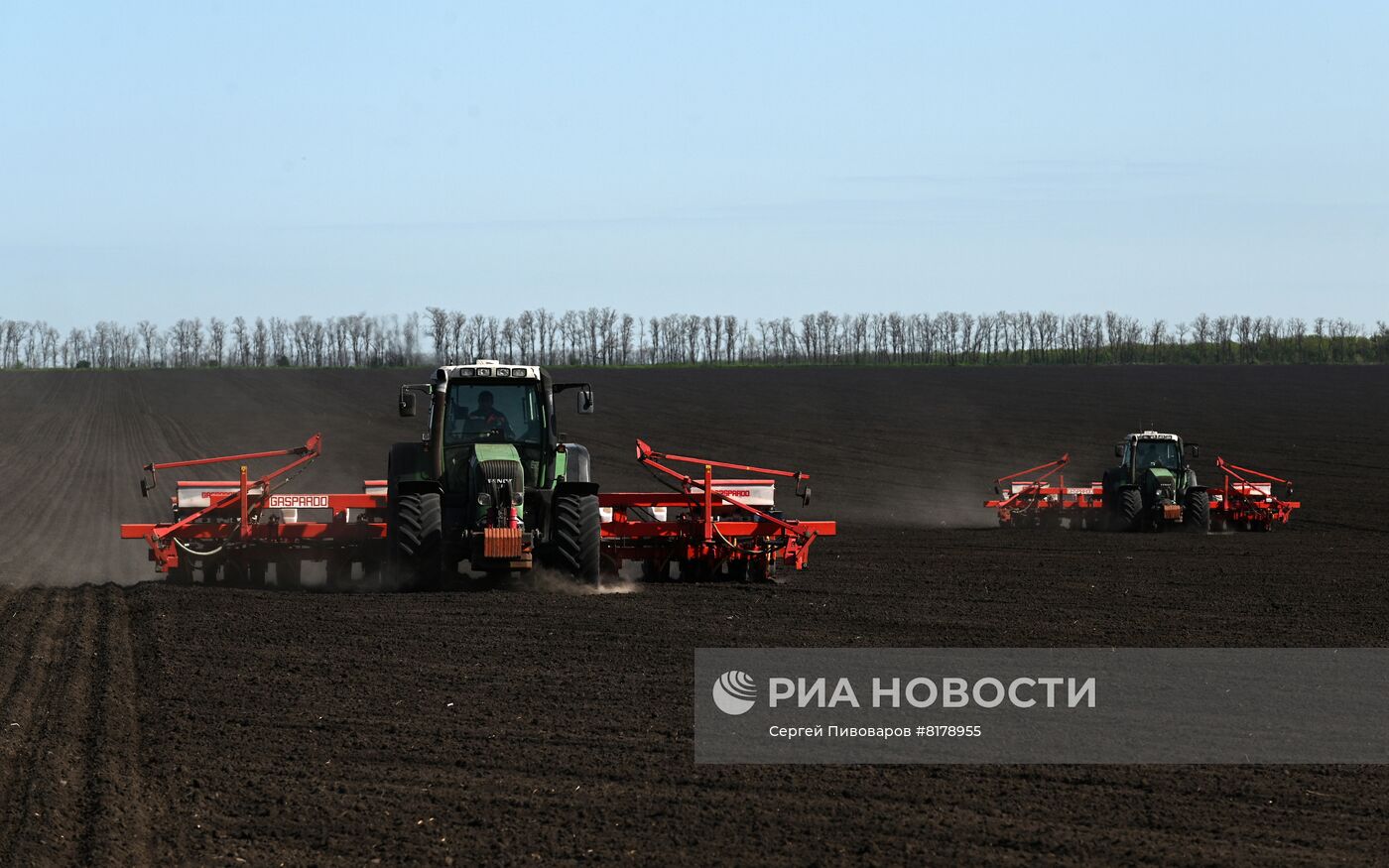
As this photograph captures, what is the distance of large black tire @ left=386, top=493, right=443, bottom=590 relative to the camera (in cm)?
1530

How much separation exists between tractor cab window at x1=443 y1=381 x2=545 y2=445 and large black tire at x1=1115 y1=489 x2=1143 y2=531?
14773 mm

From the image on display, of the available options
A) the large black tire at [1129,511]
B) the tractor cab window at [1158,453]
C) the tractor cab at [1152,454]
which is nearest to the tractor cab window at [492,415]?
the large black tire at [1129,511]

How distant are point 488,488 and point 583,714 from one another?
21.5 feet

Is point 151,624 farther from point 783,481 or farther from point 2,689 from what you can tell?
point 783,481

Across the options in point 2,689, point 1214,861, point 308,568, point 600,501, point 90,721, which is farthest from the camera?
point 308,568

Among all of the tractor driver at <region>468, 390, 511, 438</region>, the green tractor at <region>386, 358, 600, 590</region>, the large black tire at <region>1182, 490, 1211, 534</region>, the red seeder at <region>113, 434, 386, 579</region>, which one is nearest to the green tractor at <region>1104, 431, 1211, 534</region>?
the large black tire at <region>1182, 490, 1211, 534</region>

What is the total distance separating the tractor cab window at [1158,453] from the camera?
28.6 meters

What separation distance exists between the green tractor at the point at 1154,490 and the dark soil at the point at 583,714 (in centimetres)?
105

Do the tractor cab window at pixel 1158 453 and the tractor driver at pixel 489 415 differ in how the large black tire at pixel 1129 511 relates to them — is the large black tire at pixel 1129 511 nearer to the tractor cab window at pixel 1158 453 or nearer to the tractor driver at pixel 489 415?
the tractor cab window at pixel 1158 453

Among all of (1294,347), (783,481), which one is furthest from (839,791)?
(1294,347)

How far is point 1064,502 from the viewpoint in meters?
29.8

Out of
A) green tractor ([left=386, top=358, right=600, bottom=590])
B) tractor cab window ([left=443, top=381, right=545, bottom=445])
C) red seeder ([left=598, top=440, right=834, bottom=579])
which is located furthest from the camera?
red seeder ([left=598, top=440, right=834, bottom=579])

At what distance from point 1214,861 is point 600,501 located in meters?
11.2

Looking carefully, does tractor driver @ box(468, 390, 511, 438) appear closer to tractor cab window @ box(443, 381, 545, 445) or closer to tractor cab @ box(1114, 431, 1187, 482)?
tractor cab window @ box(443, 381, 545, 445)
